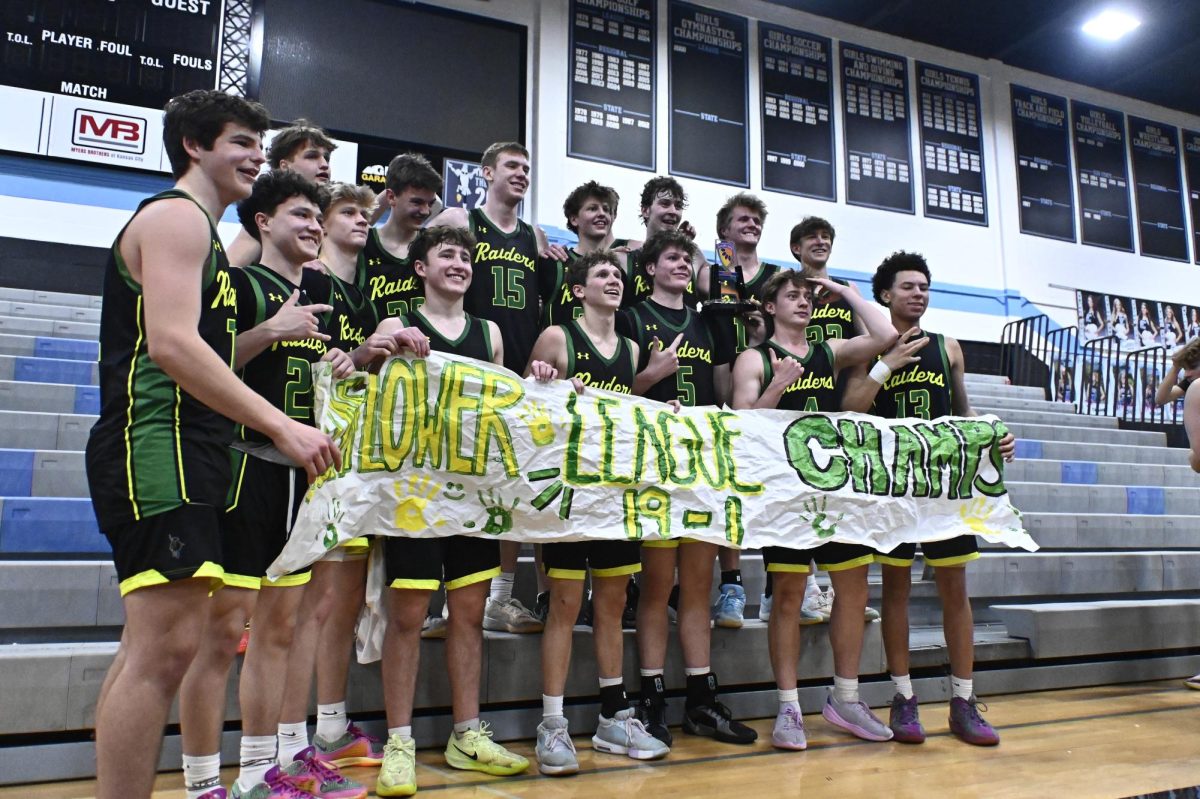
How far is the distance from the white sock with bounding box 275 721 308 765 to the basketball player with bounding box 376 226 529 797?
237 millimetres

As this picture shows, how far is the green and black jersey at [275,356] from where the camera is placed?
2510 mm

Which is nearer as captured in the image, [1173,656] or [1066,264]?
[1173,656]

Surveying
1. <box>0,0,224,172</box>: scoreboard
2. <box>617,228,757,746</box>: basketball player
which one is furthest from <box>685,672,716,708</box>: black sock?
<box>0,0,224,172</box>: scoreboard

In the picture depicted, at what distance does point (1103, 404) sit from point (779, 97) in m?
4.71

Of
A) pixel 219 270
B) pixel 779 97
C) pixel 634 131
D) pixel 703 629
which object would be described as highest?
pixel 779 97

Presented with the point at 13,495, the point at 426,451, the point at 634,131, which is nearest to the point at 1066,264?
the point at 634,131

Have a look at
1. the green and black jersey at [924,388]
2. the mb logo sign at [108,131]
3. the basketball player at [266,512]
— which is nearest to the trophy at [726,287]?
the green and black jersey at [924,388]

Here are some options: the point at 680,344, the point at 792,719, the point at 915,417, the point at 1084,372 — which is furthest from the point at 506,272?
the point at 1084,372

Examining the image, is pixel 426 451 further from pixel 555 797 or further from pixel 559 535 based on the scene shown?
pixel 555 797

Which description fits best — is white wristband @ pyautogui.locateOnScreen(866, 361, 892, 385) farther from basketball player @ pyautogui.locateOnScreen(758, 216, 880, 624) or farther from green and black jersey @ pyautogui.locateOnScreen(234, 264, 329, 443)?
green and black jersey @ pyautogui.locateOnScreen(234, 264, 329, 443)

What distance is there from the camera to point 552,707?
9.56 feet

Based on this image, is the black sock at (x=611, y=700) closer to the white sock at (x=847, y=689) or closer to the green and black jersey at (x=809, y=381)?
the white sock at (x=847, y=689)

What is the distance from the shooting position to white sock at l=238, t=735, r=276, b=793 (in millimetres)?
2332

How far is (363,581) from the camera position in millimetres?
2830
